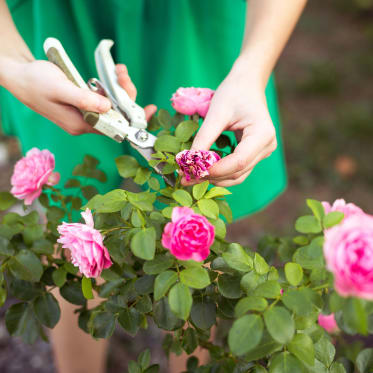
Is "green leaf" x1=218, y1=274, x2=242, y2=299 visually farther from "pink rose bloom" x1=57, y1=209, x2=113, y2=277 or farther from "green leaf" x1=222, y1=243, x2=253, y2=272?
"pink rose bloom" x1=57, y1=209, x2=113, y2=277

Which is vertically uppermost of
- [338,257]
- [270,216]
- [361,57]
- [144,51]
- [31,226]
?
[338,257]

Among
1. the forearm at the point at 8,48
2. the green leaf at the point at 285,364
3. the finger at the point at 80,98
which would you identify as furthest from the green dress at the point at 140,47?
the green leaf at the point at 285,364

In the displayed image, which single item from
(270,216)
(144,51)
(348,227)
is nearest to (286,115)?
(270,216)

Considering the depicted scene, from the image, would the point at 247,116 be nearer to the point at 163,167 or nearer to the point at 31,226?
the point at 163,167

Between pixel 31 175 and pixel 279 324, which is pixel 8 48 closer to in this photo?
pixel 31 175

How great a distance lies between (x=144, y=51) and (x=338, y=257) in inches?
39.0

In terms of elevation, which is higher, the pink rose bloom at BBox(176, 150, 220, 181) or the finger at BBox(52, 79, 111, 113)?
the finger at BBox(52, 79, 111, 113)

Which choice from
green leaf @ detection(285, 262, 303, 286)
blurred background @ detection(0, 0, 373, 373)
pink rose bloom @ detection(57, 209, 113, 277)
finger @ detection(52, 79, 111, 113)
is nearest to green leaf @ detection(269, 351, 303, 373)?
green leaf @ detection(285, 262, 303, 286)

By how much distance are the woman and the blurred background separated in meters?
1.08

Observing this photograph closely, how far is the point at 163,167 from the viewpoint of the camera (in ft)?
2.86

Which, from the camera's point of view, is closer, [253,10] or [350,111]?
[253,10]

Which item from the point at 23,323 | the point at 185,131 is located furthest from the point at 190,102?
the point at 23,323

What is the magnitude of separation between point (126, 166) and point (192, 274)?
316 mm

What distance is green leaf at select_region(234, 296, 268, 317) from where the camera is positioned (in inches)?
26.0
